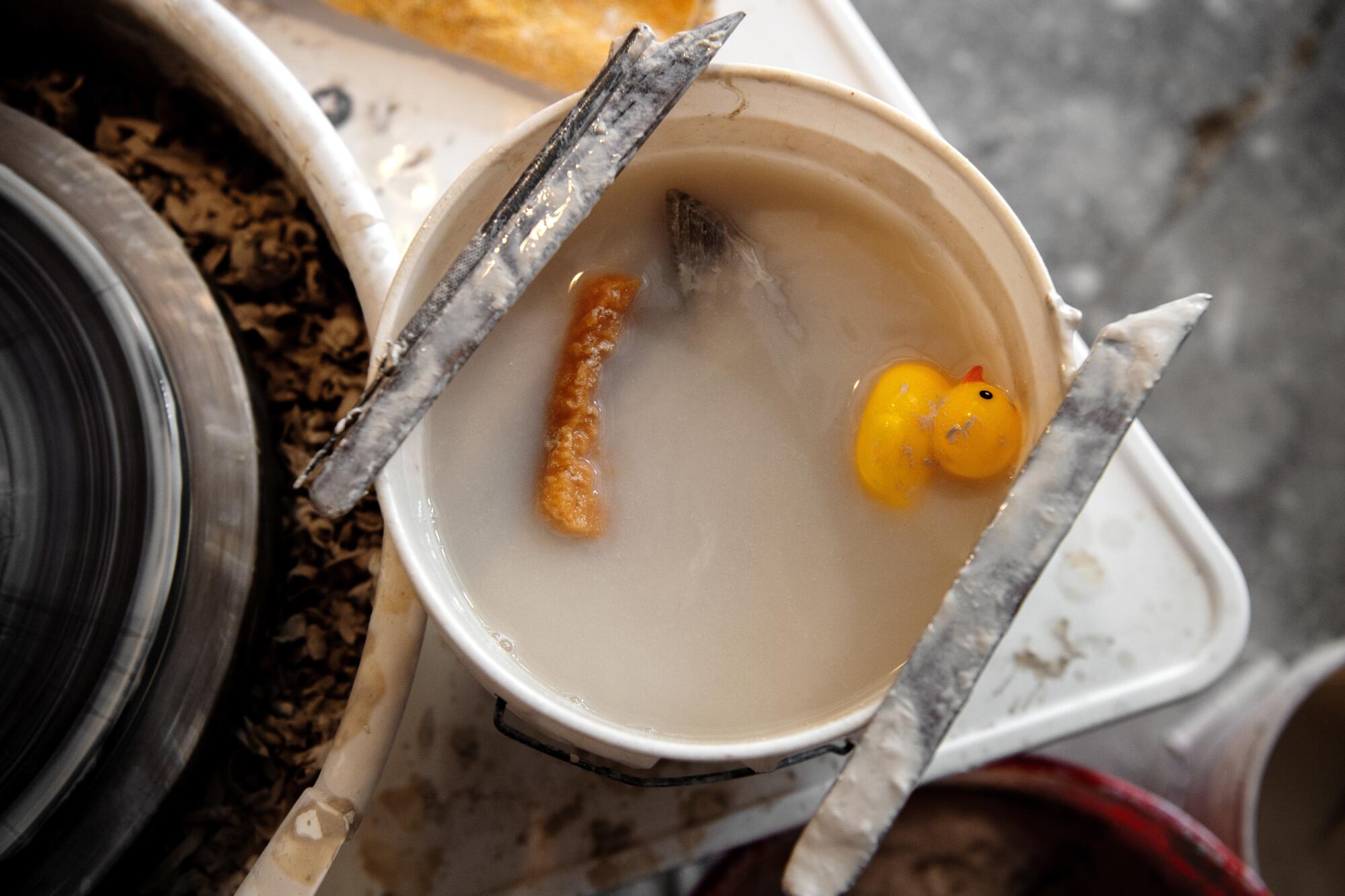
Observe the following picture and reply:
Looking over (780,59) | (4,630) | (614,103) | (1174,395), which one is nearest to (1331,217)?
(1174,395)

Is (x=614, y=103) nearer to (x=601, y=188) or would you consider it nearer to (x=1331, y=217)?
(x=601, y=188)

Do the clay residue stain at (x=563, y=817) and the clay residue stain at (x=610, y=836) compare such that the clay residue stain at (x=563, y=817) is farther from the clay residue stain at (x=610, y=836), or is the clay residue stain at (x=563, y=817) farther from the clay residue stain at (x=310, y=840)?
the clay residue stain at (x=310, y=840)

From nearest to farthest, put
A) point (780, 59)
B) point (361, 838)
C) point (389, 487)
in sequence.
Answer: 1. point (389, 487)
2. point (361, 838)
3. point (780, 59)

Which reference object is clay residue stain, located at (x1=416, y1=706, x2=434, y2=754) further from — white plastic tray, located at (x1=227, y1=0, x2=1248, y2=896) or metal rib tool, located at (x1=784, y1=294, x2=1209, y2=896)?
metal rib tool, located at (x1=784, y1=294, x2=1209, y2=896)

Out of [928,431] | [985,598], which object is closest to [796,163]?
[928,431]

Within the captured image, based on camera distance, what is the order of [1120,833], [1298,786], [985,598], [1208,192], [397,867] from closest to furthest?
[985,598] < [397,867] < [1120,833] < [1298,786] < [1208,192]

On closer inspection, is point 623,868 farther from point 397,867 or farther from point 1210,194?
point 1210,194

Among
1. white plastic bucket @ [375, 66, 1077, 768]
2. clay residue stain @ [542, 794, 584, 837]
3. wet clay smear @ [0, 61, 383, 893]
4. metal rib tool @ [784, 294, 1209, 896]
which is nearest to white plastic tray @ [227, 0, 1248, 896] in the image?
clay residue stain @ [542, 794, 584, 837]
